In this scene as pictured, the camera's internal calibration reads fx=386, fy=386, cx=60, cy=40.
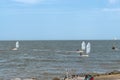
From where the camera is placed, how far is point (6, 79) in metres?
44.2

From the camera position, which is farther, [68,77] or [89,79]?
[68,77]

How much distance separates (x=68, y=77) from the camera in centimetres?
3569

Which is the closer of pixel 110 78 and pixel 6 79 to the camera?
pixel 110 78

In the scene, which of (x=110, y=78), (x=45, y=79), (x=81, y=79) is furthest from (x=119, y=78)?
(x=45, y=79)

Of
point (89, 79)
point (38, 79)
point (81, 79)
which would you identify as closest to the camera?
point (89, 79)

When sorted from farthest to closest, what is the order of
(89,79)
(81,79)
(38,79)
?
1. (38,79)
2. (81,79)
3. (89,79)

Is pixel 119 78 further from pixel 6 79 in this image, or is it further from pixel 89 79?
pixel 6 79

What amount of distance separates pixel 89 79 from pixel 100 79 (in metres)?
7.81

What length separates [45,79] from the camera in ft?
144

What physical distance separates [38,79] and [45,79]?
32.2 inches

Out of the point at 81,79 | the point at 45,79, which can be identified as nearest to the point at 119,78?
the point at 81,79

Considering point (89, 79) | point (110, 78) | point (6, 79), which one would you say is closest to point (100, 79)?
point (110, 78)

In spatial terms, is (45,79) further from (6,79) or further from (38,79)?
(6,79)

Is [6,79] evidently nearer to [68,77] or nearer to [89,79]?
[68,77]
